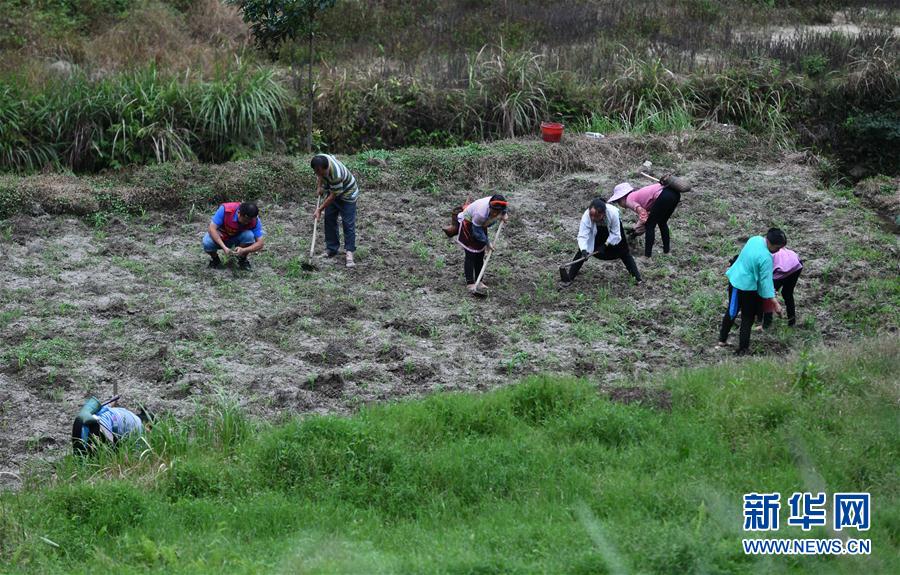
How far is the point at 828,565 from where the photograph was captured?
21.1 ft

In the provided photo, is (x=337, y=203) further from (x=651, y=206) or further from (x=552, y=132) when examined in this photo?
(x=552, y=132)

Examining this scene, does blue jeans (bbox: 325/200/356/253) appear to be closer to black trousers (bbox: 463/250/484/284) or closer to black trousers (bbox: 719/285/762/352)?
black trousers (bbox: 463/250/484/284)

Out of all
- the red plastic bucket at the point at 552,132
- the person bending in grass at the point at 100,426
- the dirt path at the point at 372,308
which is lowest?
the dirt path at the point at 372,308

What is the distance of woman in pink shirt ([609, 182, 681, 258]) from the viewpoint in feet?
40.3

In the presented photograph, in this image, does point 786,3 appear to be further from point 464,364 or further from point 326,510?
point 326,510

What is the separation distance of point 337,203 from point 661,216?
3.58 metres

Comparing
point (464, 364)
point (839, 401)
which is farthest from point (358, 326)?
point (839, 401)

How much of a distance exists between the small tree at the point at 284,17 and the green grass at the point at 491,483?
25.6ft

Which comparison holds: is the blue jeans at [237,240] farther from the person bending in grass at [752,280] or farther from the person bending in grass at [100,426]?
the person bending in grass at [752,280]

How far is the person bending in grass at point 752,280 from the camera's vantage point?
974 cm

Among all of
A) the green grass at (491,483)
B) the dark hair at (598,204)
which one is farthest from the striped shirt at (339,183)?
the green grass at (491,483)

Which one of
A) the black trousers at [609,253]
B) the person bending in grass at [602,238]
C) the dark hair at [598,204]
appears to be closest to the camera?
the dark hair at [598,204]

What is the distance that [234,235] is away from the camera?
11.8 metres

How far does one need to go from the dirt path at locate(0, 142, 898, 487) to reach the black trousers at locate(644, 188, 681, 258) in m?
0.20
